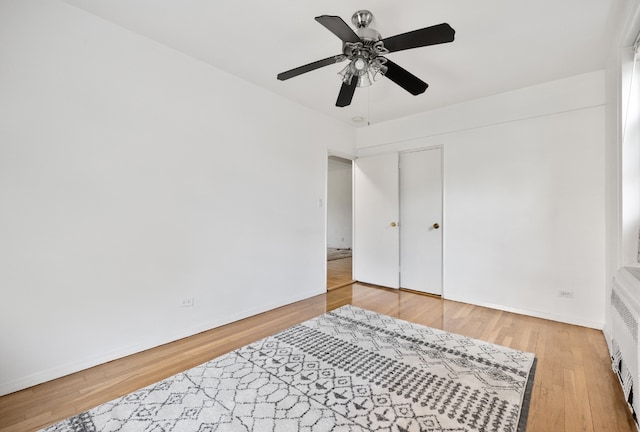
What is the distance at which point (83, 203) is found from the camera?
7.18 feet

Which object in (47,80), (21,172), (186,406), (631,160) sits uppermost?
(47,80)

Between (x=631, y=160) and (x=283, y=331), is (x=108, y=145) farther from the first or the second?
(x=631, y=160)

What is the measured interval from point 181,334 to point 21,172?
175cm

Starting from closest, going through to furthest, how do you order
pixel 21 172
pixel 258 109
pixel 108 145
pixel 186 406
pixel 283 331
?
1. pixel 186 406
2. pixel 21 172
3. pixel 108 145
4. pixel 283 331
5. pixel 258 109

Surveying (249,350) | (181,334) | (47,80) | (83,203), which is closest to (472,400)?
(249,350)

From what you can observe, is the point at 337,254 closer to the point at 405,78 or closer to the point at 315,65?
the point at 405,78

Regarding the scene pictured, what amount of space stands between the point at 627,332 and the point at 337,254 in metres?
5.92

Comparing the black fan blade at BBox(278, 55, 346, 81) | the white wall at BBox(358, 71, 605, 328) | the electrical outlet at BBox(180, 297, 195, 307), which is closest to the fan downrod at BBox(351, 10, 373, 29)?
the black fan blade at BBox(278, 55, 346, 81)

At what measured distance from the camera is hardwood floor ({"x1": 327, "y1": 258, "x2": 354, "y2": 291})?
4.71 meters

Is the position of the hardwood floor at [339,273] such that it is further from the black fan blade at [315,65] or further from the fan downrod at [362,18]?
the fan downrod at [362,18]

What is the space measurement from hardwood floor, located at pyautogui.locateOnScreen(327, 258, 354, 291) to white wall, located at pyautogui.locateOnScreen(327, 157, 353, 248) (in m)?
1.54

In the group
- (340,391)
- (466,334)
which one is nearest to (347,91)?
(340,391)

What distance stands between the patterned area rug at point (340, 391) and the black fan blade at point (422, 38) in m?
2.19

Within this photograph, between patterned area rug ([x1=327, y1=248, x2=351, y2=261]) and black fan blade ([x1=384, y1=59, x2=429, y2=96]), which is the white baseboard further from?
patterned area rug ([x1=327, y1=248, x2=351, y2=261])
